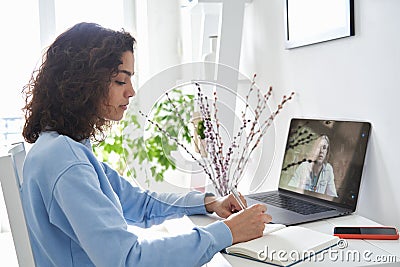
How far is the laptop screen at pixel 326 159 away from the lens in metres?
1.38

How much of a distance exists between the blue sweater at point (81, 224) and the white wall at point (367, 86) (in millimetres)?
505

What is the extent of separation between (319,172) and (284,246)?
512mm

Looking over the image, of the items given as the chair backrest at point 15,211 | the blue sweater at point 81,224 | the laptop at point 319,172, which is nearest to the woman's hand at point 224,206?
the laptop at point 319,172

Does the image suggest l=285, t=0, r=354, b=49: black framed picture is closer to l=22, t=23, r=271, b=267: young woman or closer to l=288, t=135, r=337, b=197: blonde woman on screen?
l=288, t=135, r=337, b=197: blonde woman on screen

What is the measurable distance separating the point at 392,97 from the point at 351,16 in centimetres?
27

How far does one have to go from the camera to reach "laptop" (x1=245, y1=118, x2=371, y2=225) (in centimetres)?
137

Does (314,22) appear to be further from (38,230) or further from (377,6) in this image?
(38,230)

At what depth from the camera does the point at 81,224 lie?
94cm

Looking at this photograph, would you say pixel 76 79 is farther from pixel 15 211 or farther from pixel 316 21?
pixel 316 21

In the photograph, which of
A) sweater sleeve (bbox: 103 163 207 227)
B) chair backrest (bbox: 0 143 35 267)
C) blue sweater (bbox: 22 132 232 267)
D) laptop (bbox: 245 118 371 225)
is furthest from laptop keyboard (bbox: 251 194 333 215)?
chair backrest (bbox: 0 143 35 267)

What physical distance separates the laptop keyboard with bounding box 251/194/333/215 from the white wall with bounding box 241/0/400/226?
0.14 metres

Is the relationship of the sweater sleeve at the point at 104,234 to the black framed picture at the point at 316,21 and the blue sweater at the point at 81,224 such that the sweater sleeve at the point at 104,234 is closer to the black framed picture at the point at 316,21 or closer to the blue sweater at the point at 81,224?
the blue sweater at the point at 81,224

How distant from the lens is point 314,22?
1.62 metres

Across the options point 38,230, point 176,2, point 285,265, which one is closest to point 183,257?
point 285,265
